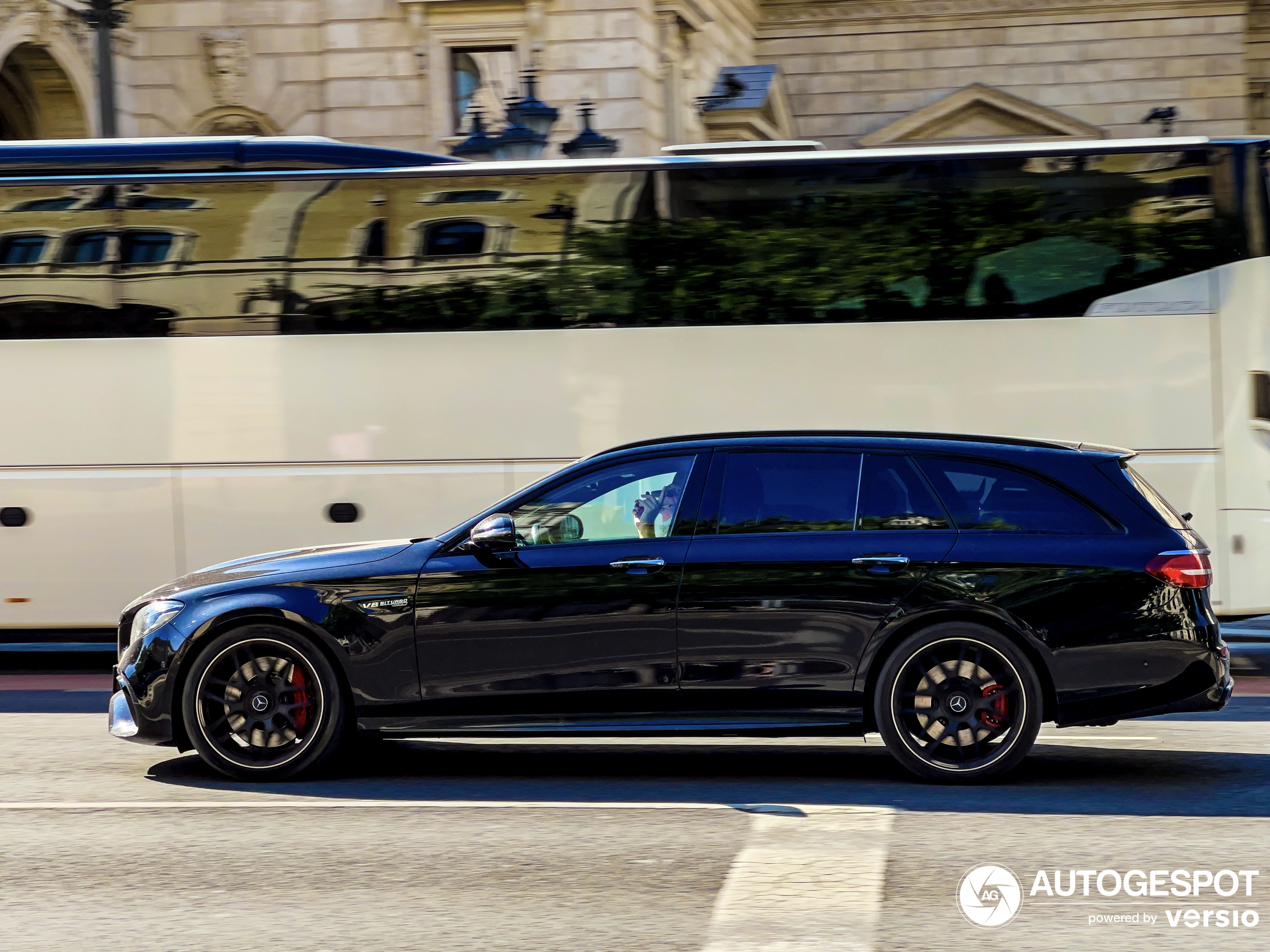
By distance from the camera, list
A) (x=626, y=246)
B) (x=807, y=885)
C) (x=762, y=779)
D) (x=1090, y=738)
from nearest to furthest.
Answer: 1. (x=807, y=885)
2. (x=762, y=779)
3. (x=1090, y=738)
4. (x=626, y=246)

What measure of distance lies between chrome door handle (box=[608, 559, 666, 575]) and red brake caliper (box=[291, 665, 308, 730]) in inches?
55.6

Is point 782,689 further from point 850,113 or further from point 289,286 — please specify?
point 850,113

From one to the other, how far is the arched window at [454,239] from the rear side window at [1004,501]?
497 cm

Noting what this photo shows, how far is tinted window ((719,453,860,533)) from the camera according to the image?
6945 millimetres

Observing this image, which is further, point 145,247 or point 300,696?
point 145,247

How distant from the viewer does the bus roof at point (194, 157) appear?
1137cm

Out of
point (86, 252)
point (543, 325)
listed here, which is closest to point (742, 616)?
point (543, 325)

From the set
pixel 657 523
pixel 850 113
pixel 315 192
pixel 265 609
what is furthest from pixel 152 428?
pixel 850 113

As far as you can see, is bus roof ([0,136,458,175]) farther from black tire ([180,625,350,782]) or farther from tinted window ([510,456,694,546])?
black tire ([180,625,350,782])

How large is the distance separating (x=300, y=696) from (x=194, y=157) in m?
5.63

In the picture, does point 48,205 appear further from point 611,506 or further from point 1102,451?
point 1102,451

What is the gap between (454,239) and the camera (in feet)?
36.5

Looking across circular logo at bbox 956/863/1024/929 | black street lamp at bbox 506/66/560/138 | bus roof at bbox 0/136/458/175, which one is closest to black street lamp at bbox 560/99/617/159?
black street lamp at bbox 506/66/560/138

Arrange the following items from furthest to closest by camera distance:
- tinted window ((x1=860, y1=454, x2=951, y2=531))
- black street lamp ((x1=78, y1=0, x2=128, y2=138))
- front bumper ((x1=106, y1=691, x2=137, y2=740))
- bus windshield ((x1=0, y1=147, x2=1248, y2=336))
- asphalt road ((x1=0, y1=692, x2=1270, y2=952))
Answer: black street lamp ((x1=78, y1=0, x2=128, y2=138)) → bus windshield ((x1=0, y1=147, x2=1248, y2=336)) → front bumper ((x1=106, y1=691, x2=137, y2=740)) → tinted window ((x1=860, y1=454, x2=951, y2=531)) → asphalt road ((x1=0, y1=692, x2=1270, y2=952))
